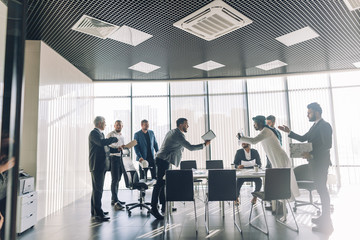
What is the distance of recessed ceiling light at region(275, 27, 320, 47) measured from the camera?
4.22 meters

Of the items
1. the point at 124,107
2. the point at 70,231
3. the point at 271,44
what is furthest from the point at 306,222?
the point at 124,107

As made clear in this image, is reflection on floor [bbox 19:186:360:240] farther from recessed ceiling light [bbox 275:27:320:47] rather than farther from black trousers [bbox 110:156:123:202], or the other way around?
recessed ceiling light [bbox 275:27:320:47]

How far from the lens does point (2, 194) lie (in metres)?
1.61

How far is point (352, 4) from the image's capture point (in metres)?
3.42

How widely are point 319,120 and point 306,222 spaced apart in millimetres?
1637

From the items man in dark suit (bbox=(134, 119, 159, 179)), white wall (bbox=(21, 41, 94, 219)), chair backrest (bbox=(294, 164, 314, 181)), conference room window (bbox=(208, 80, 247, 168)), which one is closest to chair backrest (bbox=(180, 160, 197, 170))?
man in dark suit (bbox=(134, 119, 159, 179))

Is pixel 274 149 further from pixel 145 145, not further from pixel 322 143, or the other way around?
pixel 145 145

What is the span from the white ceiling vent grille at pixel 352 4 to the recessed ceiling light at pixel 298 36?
68 cm

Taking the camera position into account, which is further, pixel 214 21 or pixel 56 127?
pixel 56 127

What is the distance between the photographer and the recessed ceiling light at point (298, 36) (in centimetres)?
422

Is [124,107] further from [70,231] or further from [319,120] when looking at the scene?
[319,120]

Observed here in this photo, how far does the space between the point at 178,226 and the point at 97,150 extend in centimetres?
178

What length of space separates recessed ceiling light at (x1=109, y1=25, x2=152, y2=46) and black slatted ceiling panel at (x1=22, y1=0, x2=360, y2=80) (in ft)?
0.41

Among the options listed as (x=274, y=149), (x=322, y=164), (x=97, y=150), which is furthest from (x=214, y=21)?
(x=97, y=150)
